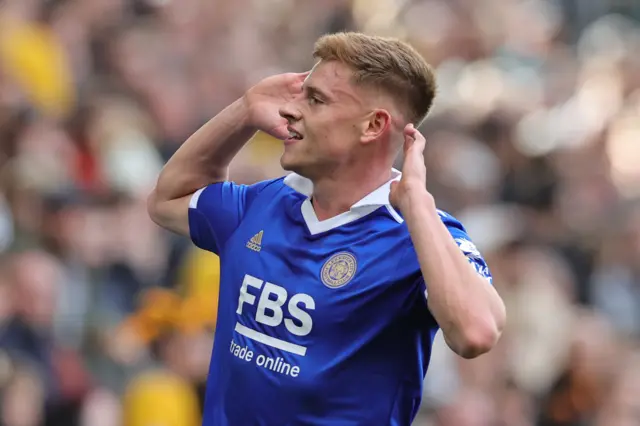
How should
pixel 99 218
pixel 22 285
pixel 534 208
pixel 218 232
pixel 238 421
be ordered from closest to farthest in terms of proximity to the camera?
pixel 238 421 < pixel 218 232 < pixel 22 285 < pixel 99 218 < pixel 534 208

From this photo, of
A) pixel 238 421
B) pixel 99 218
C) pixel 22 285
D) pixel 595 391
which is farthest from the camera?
pixel 595 391

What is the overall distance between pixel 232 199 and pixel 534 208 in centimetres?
659

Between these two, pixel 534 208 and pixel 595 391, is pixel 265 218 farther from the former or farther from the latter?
pixel 534 208

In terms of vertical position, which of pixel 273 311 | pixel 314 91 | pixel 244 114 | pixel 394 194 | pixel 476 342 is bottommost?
pixel 273 311

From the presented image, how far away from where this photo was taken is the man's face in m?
4.60

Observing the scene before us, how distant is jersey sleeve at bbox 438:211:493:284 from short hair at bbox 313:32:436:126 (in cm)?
39

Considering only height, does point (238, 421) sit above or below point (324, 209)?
below

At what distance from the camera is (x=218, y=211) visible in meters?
4.93

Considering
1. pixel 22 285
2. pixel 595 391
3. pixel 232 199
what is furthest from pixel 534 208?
pixel 232 199

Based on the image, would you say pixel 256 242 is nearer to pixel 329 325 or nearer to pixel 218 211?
pixel 218 211

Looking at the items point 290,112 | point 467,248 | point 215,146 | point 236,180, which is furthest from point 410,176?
point 236,180

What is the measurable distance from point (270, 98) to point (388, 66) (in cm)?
55

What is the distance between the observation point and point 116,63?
10141mm

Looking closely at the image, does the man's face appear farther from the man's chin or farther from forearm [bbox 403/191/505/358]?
forearm [bbox 403/191/505/358]
